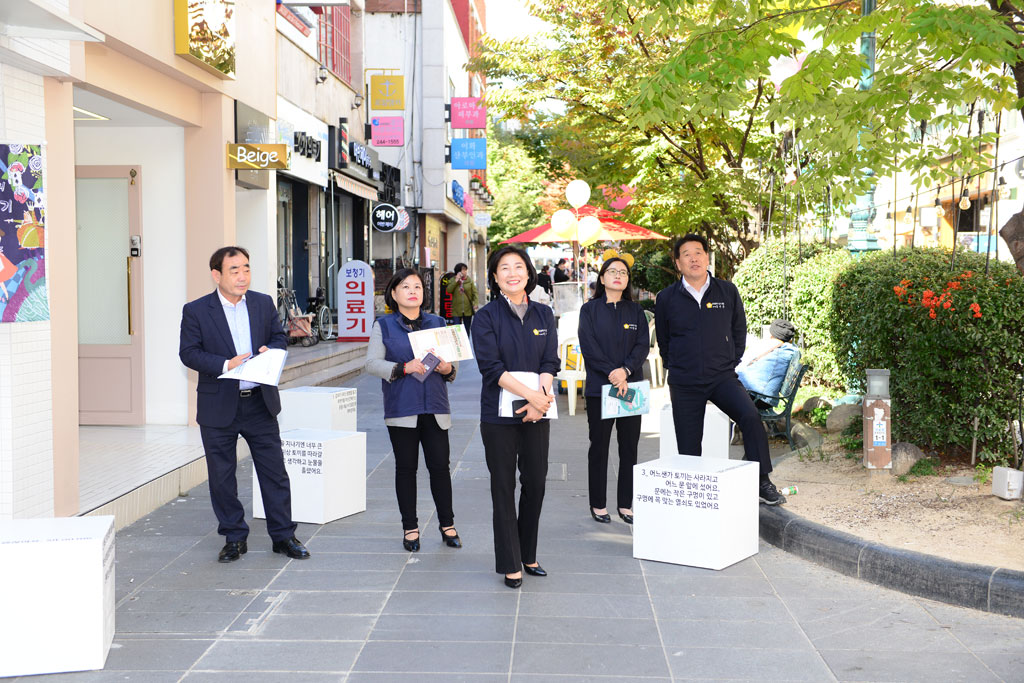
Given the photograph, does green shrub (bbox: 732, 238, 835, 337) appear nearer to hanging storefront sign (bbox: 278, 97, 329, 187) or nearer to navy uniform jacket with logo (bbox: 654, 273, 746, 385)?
navy uniform jacket with logo (bbox: 654, 273, 746, 385)

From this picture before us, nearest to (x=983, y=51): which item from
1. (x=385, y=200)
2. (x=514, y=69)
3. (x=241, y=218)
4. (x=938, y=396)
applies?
(x=938, y=396)

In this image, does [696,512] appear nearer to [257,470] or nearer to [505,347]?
[505,347]

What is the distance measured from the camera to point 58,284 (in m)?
6.62

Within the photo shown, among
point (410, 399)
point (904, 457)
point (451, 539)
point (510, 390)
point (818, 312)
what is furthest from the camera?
point (818, 312)

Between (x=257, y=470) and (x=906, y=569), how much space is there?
12.3ft

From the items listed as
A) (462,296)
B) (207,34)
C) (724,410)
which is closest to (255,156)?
(207,34)

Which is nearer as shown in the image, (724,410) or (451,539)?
(451,539)

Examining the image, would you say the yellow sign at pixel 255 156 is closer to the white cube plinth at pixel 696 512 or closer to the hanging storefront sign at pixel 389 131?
the white cube plinth at pixel 696 512

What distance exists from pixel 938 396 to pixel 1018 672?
11.6 feet

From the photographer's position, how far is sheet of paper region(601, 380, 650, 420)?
22.5 feet

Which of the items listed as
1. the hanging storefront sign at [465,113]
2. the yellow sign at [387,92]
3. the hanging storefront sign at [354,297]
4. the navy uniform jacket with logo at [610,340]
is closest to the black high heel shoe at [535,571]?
the navy uniform jacket with logo at [610,340]

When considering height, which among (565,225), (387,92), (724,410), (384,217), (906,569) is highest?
(387,92)

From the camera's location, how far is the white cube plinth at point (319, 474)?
705 centimetres

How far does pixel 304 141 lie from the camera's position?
17.7 meters
